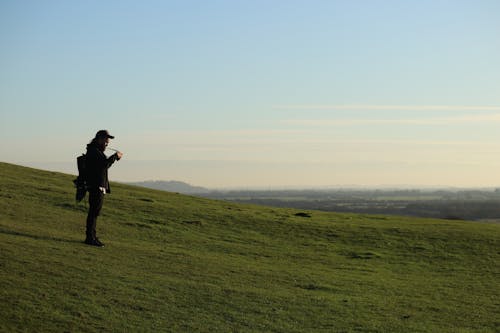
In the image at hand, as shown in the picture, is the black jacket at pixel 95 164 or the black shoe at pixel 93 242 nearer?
the black jacket at pixel 95 164

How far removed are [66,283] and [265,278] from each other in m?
7.27

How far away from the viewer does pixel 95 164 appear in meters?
21.6

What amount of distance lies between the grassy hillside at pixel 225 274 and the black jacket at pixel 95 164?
237 centimetres

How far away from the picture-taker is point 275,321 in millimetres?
15562

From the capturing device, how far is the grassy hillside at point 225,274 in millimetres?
15106

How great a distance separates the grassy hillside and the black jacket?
237cm

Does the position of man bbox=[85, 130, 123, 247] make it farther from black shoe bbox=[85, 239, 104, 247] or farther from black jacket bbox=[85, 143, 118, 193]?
black shoe bbox=[85, 239, 104, 247]

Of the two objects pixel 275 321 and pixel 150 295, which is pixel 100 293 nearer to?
pixel 150 295

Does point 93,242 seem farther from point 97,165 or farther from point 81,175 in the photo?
point 97,165

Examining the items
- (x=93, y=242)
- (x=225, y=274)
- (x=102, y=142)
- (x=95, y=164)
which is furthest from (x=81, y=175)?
(x=225, y=274)

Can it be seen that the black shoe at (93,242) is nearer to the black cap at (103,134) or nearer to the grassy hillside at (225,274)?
the grassy hillside at (225,274)

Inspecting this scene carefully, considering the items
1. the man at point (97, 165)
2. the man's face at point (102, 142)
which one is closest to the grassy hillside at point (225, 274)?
the man at point (97, 165)

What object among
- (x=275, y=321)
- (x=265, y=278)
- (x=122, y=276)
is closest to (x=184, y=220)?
(x=265, y=278)

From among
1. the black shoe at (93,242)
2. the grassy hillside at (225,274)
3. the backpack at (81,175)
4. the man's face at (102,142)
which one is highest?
the man's face at (102,142)
